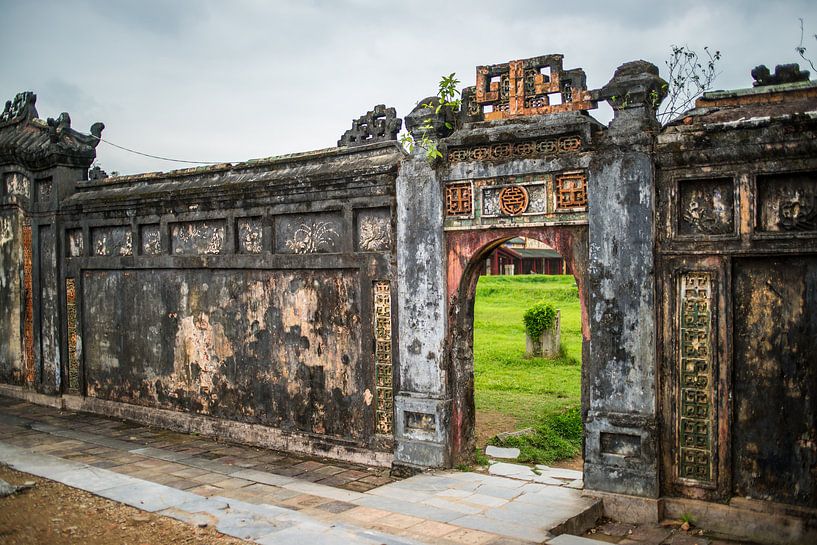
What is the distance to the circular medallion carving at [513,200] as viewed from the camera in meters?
6.95

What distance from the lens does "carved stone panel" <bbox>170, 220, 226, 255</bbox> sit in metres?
9.51

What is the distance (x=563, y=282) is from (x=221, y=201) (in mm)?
23532

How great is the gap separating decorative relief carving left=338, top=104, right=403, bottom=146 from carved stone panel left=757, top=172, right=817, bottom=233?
4.04m

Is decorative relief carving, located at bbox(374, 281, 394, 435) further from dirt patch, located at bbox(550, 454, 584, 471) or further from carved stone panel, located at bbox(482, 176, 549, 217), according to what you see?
dirt patch, located at bbox(550, 454, 584, 471)

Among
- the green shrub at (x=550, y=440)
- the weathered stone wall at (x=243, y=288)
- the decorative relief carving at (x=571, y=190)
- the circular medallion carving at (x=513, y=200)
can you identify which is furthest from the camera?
the green shrub at (x=550, y=440)

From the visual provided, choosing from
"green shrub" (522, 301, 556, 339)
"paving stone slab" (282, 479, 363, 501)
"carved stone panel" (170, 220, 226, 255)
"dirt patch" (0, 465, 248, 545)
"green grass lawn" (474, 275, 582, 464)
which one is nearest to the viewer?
"dirt patch" (0, 465, 248, 545)

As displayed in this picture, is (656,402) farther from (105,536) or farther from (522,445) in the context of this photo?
(105,536)

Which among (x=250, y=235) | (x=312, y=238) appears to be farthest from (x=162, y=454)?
(x=312, y=238)

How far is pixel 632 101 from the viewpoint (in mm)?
6348

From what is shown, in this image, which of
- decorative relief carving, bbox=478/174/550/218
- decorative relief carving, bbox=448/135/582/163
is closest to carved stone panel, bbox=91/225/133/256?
decorative relief carving, bbox=448/135/582/163

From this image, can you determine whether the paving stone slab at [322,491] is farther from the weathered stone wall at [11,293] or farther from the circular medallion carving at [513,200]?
the weathered stone wall at [11,293]

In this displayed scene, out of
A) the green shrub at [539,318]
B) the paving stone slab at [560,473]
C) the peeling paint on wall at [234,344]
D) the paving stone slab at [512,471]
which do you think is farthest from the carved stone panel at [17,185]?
the green shrub at [539,318]

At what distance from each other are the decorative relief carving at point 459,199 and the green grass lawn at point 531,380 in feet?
10.4

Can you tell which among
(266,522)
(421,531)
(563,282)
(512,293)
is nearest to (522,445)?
(421,531)
